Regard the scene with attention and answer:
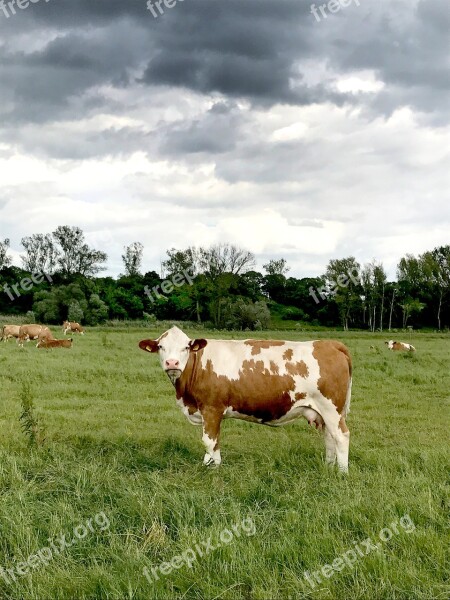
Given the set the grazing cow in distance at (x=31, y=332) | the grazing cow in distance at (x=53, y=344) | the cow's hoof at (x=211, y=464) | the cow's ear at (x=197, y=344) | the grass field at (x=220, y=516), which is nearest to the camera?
the grass field at (x=220, y=516)

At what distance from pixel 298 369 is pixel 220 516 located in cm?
328

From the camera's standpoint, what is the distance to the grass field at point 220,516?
4.67 metres

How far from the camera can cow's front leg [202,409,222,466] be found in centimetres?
820

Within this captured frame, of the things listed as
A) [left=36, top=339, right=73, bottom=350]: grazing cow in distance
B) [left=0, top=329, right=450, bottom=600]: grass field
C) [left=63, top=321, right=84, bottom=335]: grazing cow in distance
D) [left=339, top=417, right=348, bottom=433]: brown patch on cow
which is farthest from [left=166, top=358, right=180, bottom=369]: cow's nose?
[left=63, top=321, right=84, bottom=335]: grazing cow in distance

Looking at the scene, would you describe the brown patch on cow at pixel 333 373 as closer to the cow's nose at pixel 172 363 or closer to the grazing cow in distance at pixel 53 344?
the cow's nose at pixel 172 363

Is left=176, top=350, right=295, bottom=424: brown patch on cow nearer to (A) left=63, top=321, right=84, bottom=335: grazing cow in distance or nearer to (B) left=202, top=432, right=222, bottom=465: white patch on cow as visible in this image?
(B) left=202, top=432, right=222, bottom=465: white patch on cow

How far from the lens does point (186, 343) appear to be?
877 cm

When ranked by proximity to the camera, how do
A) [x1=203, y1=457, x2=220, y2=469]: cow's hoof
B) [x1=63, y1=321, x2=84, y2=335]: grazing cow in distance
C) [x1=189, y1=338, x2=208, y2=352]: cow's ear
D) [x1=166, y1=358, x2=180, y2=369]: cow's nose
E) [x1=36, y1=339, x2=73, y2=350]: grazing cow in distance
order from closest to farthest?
1. [x1=203, y1=457, x2=220, y2=469]: cow's hoof
2. [x1=166, y1=358, x2=180, y2=369]: cow's nose
3. [x1=189, y1=338, x2=208, y2=352]: cow's ear
4. [x1=36, y1=339, x2=73, y2=350]: grazing cow in distance
5. [x1=63, y1=321, x2=84, y2=335]: grazing cow in distance

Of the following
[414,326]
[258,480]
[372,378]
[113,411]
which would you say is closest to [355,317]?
[414,326]

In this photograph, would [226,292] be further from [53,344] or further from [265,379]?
[265,379]

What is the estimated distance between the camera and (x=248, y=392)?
861 centimetres

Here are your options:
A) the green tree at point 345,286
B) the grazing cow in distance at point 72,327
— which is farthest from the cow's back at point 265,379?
the green tree at point 345,286

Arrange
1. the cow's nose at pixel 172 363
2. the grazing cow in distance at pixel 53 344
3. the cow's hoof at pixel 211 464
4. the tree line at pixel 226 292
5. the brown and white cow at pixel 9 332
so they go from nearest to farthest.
Answer: the cow's hoof at pixel 211 464 → the cow's nose at pixel 172 363 → the grazing cow in distance at pixel 53 344 → the brown and white cow at pixel 9 332 → the tree line at pixel 226 292

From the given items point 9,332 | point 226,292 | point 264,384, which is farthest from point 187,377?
point 226,292
